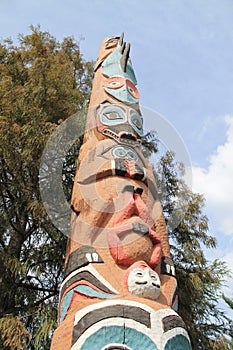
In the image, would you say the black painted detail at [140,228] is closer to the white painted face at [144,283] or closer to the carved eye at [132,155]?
the white painted face at [144,283]

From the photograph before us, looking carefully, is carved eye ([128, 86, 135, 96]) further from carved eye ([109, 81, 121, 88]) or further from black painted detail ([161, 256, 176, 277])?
black painted detail ([161, 256, 176, 277])

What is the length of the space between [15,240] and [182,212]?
315cm

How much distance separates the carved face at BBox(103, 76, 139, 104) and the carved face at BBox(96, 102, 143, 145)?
10.0 inches

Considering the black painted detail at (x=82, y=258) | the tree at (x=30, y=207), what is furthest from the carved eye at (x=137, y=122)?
the black painted detail at (x=82, y=258)

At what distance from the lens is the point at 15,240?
7090 millimetres

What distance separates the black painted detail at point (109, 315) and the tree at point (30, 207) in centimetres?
226

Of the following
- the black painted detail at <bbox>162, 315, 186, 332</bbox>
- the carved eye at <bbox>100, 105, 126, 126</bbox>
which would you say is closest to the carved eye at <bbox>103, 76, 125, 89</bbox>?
the carved eye at <bbox>100, 105, 126, 126</bbox>

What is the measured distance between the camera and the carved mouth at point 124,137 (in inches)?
237

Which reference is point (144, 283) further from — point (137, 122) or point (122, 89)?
point (122, 89)

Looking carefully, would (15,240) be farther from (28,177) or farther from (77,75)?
(77,75)

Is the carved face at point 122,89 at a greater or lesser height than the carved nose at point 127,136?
greater

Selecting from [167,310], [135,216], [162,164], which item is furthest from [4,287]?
[162,164]

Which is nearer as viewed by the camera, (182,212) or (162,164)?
(182,212)

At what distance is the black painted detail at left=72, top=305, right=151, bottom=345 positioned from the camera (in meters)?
3.82
